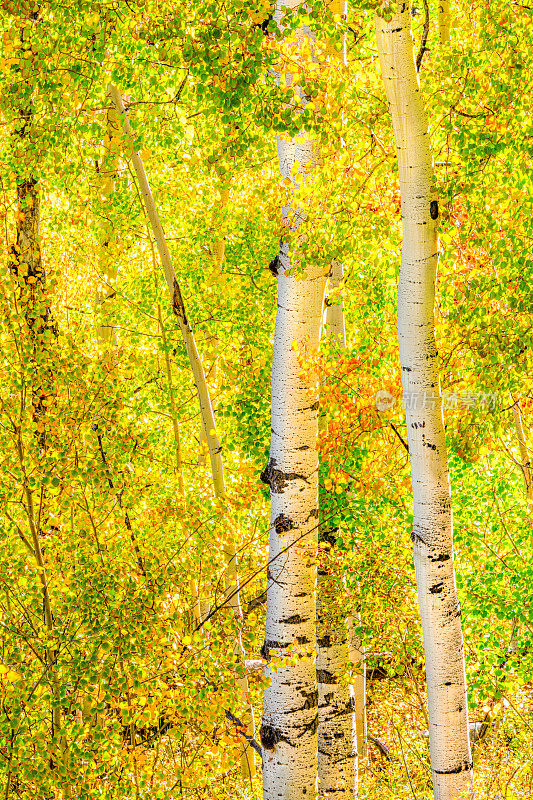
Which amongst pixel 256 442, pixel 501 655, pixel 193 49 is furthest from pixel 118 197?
pixel 501 655

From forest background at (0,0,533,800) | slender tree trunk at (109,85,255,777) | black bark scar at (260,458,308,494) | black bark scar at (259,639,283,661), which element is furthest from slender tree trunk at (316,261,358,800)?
black bark scar at (260,458,308,494)

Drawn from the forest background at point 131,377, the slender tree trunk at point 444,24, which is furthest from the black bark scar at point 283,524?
the slender tree trunk at point 444,24

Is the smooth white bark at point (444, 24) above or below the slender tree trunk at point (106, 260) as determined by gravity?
above

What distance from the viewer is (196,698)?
177 inches

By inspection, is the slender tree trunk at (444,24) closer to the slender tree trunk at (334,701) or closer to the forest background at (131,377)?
the forest background at (131,377)

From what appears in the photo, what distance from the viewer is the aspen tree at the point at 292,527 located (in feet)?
14.0

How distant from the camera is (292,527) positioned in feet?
14.6

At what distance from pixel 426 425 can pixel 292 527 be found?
1.19m

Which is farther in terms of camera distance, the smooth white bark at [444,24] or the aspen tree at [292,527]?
the smooth white bark at [444,24]

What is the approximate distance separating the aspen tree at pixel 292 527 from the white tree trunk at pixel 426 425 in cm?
67

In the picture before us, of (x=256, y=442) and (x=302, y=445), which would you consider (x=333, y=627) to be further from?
(x=302, y=445)

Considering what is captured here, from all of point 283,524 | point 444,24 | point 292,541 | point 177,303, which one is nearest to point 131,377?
point 283,524

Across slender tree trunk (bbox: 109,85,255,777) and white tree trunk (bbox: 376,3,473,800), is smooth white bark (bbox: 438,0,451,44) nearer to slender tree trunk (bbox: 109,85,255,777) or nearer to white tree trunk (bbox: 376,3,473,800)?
slender tree trunk (bbox: 109,85,255,777)

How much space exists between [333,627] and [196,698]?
2978mm
